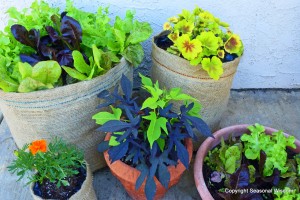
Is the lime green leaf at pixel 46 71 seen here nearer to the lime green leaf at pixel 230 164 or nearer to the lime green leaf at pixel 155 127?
the lime green leaf at pixel 155 127

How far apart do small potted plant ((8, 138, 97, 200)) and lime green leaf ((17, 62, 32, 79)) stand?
263 mm

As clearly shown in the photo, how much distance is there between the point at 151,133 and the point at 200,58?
1.49 feet

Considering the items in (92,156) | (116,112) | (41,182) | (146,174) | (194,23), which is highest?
(194,23)

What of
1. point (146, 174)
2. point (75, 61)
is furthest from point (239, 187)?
point (75, 61)

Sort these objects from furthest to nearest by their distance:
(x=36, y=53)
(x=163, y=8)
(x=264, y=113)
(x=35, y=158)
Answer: (x=264, y=113), (x=163, y=8), (x=36, y=53), (x=35, y=158)

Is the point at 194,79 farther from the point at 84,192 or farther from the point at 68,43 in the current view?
the point at 84,192

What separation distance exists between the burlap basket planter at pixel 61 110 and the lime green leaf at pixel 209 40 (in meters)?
0.36

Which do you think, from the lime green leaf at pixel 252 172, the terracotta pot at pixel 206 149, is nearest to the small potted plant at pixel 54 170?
the terracotta pot at pixel 206 149

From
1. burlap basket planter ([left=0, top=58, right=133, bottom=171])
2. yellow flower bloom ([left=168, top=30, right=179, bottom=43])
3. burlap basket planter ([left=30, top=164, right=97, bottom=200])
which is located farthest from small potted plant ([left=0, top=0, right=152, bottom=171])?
burlap basket planter ([left=30, top=164, right=97, bottom=200])

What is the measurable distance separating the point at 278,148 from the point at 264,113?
Answer: 0.67m

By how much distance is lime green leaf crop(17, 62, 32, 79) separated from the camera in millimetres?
1125

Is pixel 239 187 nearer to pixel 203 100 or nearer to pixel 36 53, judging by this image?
pixel 203 100

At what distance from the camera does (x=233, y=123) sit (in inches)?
73.0

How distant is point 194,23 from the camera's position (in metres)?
1.45
